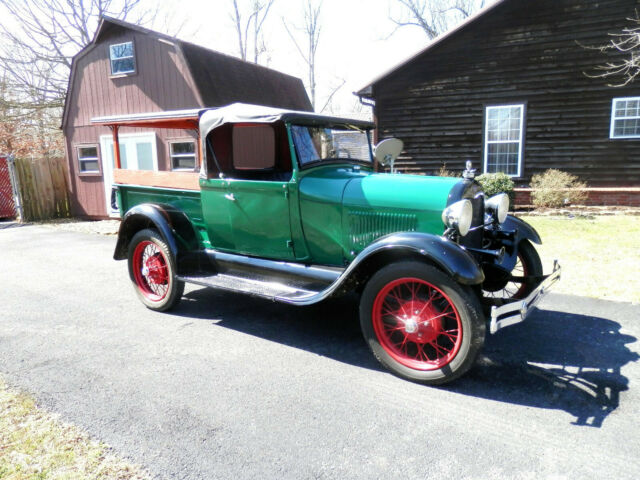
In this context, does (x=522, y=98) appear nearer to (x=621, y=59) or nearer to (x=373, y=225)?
(x=621, y=59)

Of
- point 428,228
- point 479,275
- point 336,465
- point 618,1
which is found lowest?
point 336,465

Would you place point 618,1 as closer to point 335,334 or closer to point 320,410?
point 335,334

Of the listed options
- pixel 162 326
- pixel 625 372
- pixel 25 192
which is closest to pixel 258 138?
pixel 162 326

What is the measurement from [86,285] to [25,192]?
946cm

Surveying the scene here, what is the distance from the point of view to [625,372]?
3236 mm

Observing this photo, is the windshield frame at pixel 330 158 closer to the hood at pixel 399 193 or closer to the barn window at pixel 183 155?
the hood at pixel 399 193

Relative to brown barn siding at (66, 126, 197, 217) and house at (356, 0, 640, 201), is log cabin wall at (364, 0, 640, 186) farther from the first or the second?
brown barn siding at (66, 126, 197, 217)

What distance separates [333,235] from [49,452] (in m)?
2.43

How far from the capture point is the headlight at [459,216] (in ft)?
10.5

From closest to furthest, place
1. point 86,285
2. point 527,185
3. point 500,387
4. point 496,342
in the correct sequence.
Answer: point 500,387 → point 496,342 → point 86,285 → point 527,185

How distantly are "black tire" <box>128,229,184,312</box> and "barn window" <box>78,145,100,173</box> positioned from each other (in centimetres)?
997

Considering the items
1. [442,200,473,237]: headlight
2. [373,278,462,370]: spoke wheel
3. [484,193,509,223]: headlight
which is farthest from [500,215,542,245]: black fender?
[373,278,462,370]: spoke wheel

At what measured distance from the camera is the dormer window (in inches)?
496

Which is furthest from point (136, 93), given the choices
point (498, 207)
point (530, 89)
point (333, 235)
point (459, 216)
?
point (459, 216)
